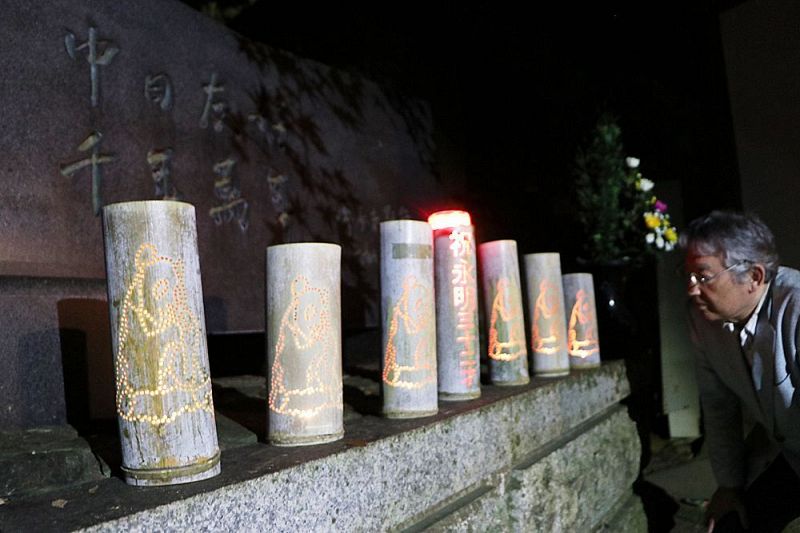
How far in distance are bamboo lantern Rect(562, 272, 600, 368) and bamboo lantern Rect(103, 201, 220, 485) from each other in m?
2.69

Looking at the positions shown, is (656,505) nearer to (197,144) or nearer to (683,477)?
(683,477)

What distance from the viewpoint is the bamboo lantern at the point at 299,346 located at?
1921 mm

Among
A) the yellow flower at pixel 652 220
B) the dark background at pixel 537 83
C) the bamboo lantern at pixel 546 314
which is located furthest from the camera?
the dark background at pixel 537 83

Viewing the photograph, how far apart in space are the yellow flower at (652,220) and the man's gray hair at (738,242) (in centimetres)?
198

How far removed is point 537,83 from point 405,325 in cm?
475

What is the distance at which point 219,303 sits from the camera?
3705 millimetres

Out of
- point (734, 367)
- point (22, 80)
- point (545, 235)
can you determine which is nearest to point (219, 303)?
point (22, 80)

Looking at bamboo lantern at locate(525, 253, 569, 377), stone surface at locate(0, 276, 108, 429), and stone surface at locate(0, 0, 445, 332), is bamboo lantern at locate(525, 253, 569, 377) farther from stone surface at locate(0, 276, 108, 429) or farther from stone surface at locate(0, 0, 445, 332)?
stone surface at locate(0, 276, 108, 429)

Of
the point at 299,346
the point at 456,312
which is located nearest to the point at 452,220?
the point at 456,312

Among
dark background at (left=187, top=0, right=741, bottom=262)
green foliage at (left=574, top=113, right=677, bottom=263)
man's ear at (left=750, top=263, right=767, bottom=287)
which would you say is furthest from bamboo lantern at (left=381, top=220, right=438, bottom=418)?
dark background at (left=187, top=0, right=741, bottom=262)

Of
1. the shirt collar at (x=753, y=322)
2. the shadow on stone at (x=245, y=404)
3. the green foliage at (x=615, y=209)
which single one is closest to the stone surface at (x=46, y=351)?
the shadow on stone at (x=245, y=404)

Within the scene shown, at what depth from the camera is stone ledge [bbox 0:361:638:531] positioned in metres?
1.40

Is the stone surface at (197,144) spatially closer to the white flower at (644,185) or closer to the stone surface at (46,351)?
the stone surface at (46,351)

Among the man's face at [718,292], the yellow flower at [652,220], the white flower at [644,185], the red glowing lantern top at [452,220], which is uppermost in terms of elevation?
the white flower at [644,185]
